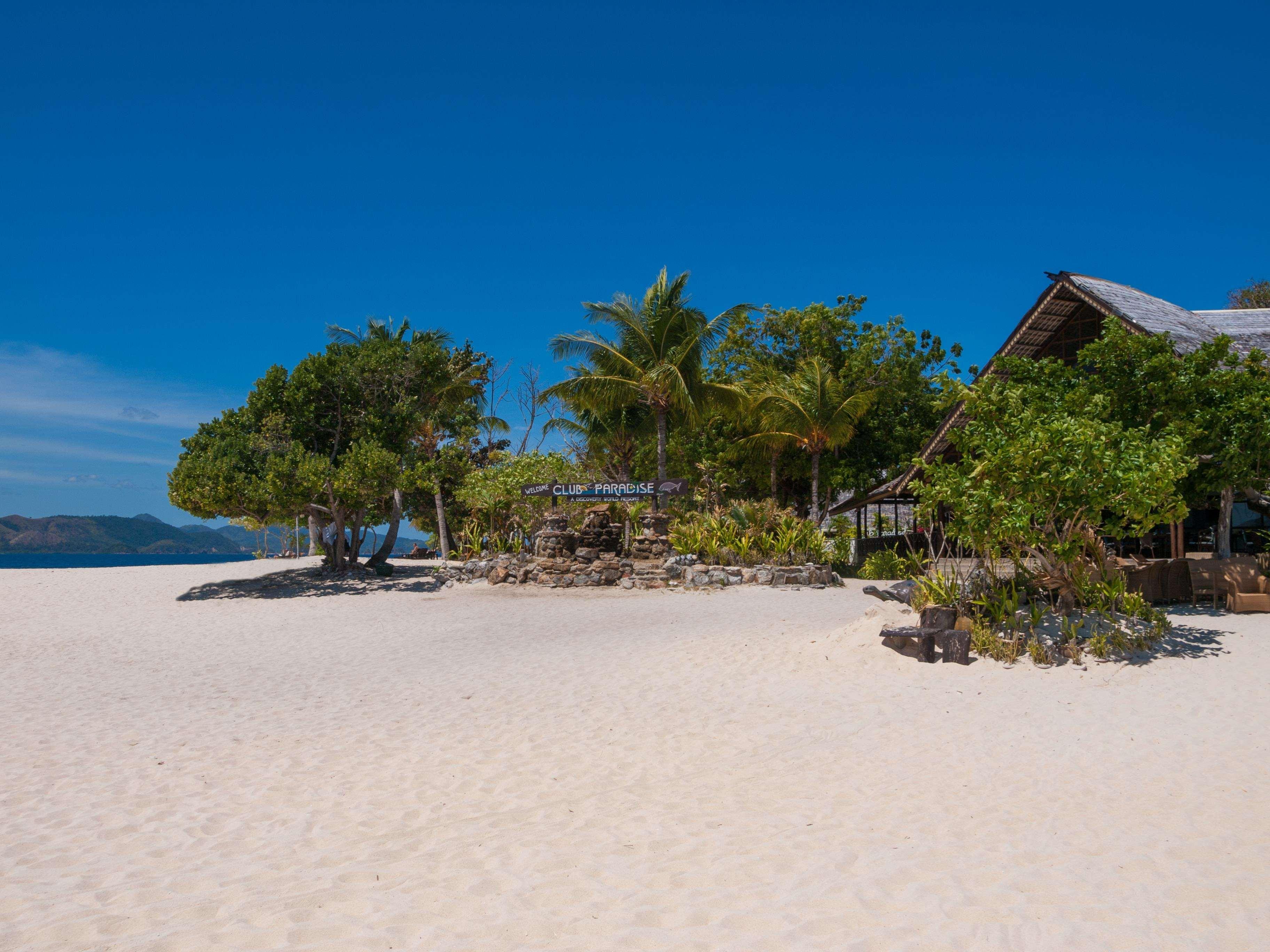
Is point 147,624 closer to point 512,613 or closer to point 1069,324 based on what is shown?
point 512,613

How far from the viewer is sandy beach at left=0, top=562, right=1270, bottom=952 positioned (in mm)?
3555

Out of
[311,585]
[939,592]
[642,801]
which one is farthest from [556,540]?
[642,801]

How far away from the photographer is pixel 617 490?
20.3 meters

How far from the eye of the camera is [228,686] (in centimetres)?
879

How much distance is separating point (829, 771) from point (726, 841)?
155 centimetres

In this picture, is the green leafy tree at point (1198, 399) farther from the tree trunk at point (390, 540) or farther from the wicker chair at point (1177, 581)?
the tree trunk at point (390, 540)

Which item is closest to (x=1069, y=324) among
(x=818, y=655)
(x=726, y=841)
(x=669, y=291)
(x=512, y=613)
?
(x=669, y=291)

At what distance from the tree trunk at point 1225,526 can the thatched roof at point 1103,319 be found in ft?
10.9

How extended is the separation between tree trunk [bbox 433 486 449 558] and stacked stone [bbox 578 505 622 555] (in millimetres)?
6213

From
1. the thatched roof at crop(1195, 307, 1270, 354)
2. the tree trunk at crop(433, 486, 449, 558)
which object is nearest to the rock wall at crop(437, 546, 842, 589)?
the tree trunk at crop(433, 486, 449, 558)

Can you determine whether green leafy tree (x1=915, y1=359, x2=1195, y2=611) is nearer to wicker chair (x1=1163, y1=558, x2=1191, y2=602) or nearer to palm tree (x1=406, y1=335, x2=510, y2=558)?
wicker chair (x1=1163, y1=558, x2=1191, y2=602)

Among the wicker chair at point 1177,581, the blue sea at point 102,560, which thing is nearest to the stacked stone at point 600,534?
the wicker chair at point 1177,581

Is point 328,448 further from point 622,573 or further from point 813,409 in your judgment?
point 813,409

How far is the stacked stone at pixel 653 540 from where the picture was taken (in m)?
20.1
